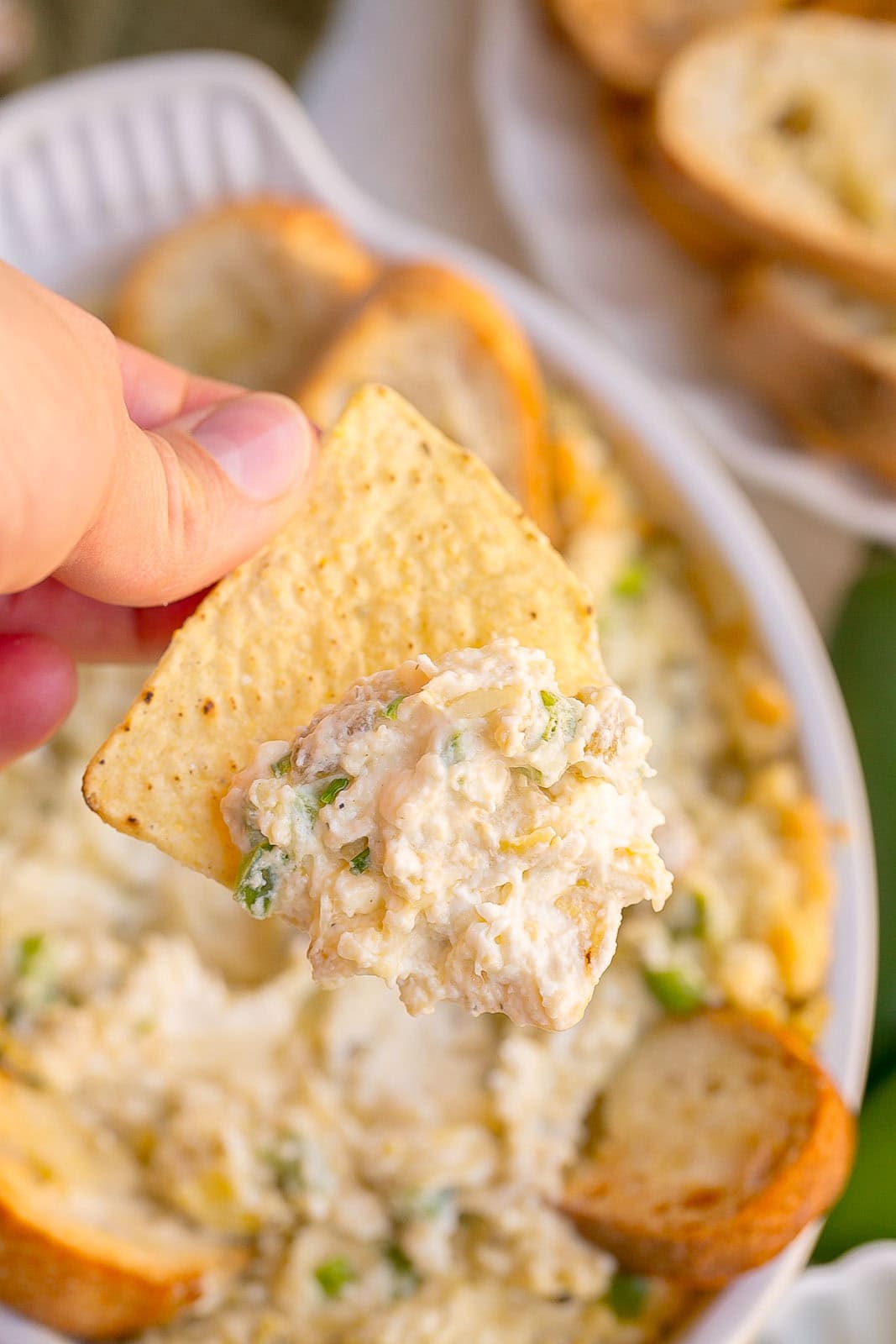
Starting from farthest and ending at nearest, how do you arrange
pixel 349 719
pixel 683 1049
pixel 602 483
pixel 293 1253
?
pixel 602 483, pixel 683 1049, pixel 293 1253, pixel 349 719

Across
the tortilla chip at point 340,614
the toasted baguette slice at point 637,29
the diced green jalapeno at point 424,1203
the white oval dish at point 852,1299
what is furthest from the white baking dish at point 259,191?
the tortilla chip at point 340,614

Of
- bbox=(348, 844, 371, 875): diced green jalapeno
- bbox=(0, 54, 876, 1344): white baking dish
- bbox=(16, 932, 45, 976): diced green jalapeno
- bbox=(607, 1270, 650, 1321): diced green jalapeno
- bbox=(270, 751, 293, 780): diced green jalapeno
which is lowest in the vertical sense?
A: bbox=(607, 1270, 650, 1321): diced green jalapeno

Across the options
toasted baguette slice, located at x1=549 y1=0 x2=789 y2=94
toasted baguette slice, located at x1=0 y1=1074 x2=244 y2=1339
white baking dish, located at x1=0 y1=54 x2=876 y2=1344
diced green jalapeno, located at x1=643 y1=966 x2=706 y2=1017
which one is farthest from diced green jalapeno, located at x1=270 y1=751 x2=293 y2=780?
toasted baguette slice, located at x1=549 y1=0 x2=789 y2=94

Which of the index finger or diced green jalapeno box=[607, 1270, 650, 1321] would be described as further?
diced green jalapeno box=[607, 1270, 650, 1321]

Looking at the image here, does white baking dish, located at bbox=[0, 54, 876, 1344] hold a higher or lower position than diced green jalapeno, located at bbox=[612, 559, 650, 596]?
higher

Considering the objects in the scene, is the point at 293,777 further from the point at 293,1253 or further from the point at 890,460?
the point at 890,460

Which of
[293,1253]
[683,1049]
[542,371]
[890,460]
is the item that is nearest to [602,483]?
[542,371]

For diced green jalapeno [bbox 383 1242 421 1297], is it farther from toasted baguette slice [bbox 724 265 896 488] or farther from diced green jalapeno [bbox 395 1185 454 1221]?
toasted baguette slice [bbox 724 265 896 488]
